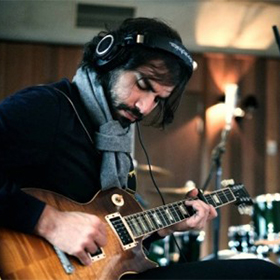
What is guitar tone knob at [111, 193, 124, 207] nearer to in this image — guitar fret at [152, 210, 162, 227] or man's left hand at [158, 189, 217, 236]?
guitar fret at [152, 210, 162, 227]

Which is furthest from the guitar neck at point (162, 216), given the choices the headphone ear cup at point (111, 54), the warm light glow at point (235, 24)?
the warm light glow at point (235, 24)

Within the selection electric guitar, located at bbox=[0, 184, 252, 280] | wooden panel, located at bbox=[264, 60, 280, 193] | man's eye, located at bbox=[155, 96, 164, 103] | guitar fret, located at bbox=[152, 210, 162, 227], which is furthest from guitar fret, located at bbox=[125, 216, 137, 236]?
wooden panel, located at bbox=[264, 60, 280, 193]

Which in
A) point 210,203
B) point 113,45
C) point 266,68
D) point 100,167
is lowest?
point 210,203

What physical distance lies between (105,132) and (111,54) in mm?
201

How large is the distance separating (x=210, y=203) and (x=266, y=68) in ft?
12.7

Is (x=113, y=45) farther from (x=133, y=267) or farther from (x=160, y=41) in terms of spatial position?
(x=133, y=267)

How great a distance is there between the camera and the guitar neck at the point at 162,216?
1.19 m

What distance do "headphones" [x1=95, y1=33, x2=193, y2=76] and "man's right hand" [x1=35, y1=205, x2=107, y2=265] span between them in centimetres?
42

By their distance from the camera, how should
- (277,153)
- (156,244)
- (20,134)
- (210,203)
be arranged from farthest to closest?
(277,153)
(156,244)
(210,203)
(20,134)

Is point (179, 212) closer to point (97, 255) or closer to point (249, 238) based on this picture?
point (97, 255)

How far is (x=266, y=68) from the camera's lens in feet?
16.8

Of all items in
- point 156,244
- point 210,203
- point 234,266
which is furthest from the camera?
point 156,244

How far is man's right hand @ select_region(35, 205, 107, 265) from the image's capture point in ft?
3.30

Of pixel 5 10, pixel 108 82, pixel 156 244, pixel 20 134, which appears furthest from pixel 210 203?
pixel 5 10
